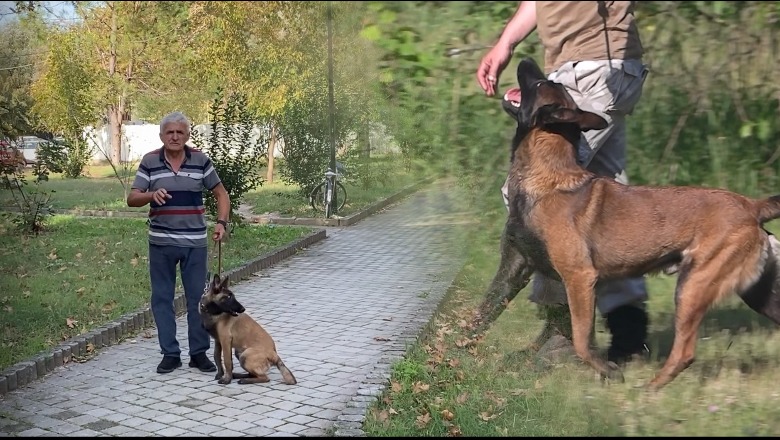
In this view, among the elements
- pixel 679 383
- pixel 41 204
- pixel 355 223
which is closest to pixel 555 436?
pixel 679 383

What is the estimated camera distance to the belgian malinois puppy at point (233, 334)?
5.13 meters

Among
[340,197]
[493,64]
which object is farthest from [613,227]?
[340,197]

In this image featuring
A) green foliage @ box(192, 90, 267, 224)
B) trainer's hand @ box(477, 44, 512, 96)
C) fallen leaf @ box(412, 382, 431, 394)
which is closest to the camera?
trainer's hand @ box(477, 44, 512, 96)

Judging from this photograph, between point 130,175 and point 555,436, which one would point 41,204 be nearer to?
point 130,175

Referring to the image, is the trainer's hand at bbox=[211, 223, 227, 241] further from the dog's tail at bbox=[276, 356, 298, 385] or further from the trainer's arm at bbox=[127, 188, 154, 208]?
the dog's tail at bbox=[276, 356, 298, 385]

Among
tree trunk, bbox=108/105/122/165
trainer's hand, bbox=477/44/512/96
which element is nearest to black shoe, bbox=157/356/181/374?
→ tree trunk, bbox=108/105/122/165

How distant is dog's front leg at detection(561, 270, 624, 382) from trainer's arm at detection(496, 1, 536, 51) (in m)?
1.00

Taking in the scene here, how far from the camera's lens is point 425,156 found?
3.99 meters

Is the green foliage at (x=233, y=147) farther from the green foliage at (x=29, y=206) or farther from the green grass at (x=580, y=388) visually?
the green foliage at (x=29, y=206)

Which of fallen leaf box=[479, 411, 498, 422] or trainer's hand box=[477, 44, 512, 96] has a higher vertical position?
trainer's hand box=[477, 44, 512, 96]

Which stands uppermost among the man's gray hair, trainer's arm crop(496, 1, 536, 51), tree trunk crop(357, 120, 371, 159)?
trainer's arm crop(496, 1, 536, 51)

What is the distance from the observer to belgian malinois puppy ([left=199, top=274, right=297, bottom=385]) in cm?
513

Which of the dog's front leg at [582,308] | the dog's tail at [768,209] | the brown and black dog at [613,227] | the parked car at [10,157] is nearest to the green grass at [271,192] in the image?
the parked car at [10,157]

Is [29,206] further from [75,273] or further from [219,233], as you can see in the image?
[219,233]
